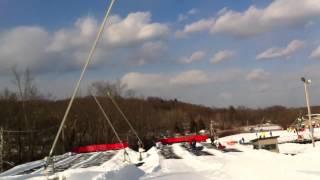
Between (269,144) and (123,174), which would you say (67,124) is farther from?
(123,174)

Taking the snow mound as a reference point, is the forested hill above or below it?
above

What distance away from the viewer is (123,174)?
878 inches

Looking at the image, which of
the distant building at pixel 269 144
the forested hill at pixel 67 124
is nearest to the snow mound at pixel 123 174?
the distant building at pixel 269 144

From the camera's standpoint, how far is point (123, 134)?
102000 millimetres

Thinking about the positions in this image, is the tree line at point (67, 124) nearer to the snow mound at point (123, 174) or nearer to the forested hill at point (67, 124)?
the forested hill at point (67, 124)

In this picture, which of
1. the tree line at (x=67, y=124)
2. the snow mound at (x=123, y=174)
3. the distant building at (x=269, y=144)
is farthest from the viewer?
the tree line at (x=67, y=124)

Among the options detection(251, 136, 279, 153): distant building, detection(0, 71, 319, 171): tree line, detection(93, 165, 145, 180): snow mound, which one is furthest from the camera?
detection(0, 71, 319, 171): tree line

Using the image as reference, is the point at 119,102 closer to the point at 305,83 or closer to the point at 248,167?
the point at 305,83


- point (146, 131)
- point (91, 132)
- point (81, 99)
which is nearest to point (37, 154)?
point (91, 132)

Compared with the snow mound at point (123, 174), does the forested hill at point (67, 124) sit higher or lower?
higher

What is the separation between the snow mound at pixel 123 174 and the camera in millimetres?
19523

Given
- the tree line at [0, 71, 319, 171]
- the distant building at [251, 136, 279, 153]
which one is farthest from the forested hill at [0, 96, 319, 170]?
the distant building at [251, 136, 279, 153]

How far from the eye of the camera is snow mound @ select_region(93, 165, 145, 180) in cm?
1952

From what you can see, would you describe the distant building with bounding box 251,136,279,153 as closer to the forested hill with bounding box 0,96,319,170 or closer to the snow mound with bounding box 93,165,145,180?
the snow mound with bounding box 93,165,145,180
